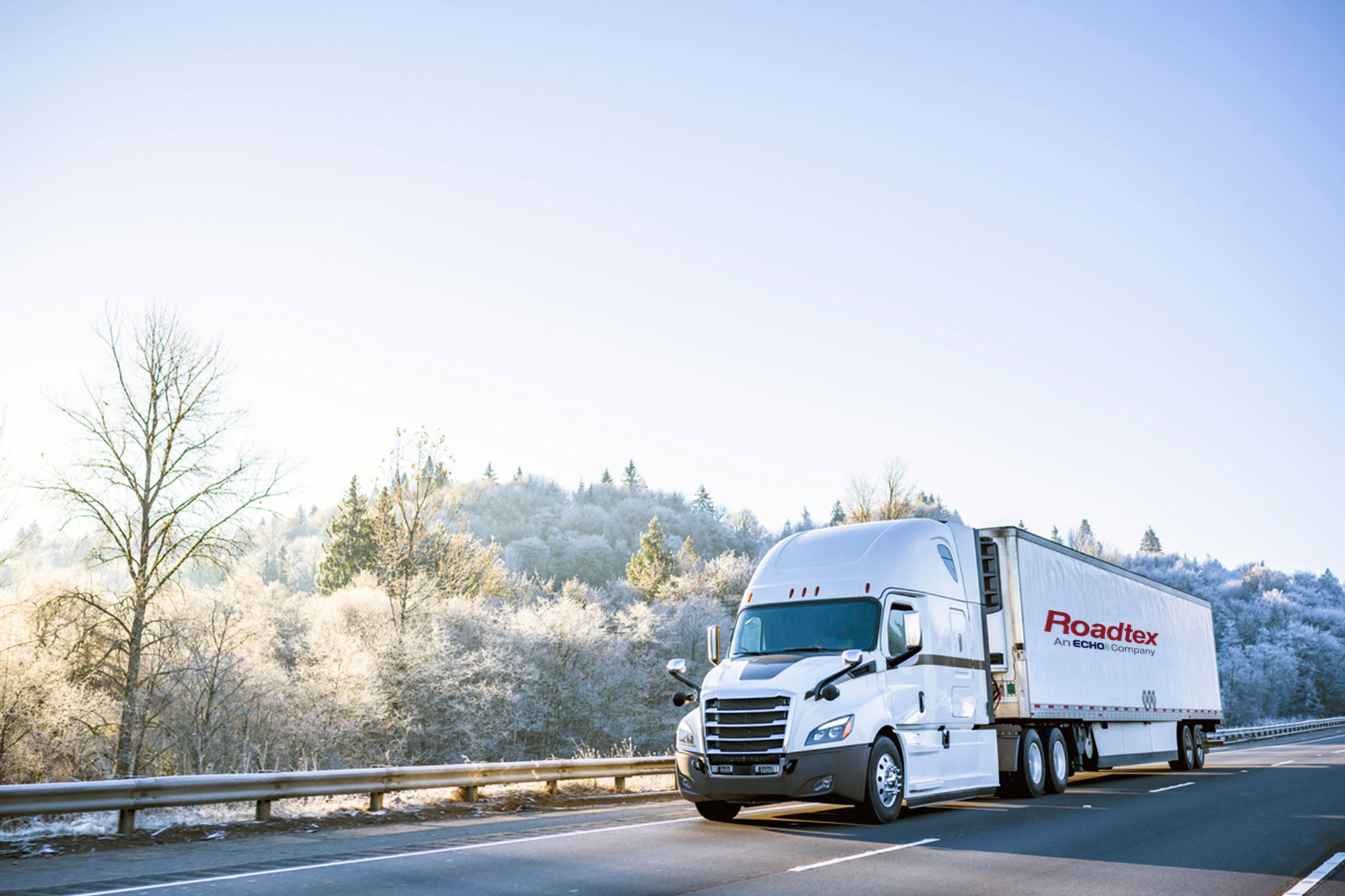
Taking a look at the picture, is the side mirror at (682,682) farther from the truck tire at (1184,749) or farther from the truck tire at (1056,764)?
the truck tire at (1184,749)

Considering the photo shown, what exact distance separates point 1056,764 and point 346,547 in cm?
6554

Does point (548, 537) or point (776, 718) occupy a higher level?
point (548, 537)

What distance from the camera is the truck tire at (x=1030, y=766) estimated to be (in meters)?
15.6

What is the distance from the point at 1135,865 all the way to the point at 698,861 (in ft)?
13.0

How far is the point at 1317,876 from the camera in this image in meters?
8.11

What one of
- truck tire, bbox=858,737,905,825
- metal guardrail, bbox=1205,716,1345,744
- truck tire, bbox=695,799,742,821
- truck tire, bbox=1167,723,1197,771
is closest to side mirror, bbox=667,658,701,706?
truck tire, bbox=695,799,742,821

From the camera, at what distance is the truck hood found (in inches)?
443

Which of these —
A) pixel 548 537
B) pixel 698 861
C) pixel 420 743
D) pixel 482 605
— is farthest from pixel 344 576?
pixel 698 861

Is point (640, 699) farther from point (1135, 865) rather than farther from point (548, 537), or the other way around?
point (548, 537)

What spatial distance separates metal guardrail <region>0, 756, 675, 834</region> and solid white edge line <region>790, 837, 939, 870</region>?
6.26 metres

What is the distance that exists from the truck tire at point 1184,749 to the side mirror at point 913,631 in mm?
14984

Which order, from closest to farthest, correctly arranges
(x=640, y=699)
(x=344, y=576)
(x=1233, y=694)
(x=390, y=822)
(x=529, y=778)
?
(x=390, y=822) → (x=529, y=778) → (x=640, y=699) → (x=344, y=576) → (x=1233, y=694)

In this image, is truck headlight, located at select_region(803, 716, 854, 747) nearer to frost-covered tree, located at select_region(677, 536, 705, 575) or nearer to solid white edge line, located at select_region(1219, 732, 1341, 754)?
solid white edge line, located at select_region(1219, 732, 1341, 754)

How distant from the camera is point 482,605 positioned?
50188 millimetres
